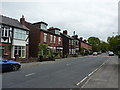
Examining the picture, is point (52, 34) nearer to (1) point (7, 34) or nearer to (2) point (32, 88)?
(1) point (7, 34)

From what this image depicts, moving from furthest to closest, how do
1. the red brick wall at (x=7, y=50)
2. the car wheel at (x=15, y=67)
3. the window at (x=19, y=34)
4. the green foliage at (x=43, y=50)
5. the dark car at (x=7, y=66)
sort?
1. the green foliage at (x=43, y=50)
2. the window at (x=19, y=34)
3. the red brick wall at (x=7, y=50)
4. the car wheel at (x=15, y=67)
5. the dark car at (x=7, y=66)

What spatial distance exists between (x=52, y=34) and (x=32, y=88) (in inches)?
1164

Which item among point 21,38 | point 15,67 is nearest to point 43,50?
point 21,38

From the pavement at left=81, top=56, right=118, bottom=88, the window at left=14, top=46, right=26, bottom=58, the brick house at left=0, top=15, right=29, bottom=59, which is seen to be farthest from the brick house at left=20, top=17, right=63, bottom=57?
the pavement at left=81, top=56, right=118, bottom=88

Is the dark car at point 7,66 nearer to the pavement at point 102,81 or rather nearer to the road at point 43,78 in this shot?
the road at point 43,78

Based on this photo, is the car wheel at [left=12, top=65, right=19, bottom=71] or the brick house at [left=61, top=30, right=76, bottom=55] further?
the brick house at [left=61, top=30, right=76, bottom=55]

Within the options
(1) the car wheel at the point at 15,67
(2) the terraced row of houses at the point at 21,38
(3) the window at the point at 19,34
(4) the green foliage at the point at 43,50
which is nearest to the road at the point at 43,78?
(1) the car wheel at the point at 15,67

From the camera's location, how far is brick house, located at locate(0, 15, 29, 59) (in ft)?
72.6

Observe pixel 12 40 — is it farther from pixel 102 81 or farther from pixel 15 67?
pixel 102 81

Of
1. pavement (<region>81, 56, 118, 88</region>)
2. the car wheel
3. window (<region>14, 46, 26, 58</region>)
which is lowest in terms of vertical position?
pavement (<region>81, 56, 118, 88</region>)

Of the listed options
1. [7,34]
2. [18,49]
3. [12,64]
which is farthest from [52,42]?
[12,64]

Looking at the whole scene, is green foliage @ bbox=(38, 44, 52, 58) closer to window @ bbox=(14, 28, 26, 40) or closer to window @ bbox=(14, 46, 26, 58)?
window @ bbox=(14, 46, 26, 58)

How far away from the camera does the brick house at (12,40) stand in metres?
22.1

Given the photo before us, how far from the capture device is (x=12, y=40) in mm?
23781
